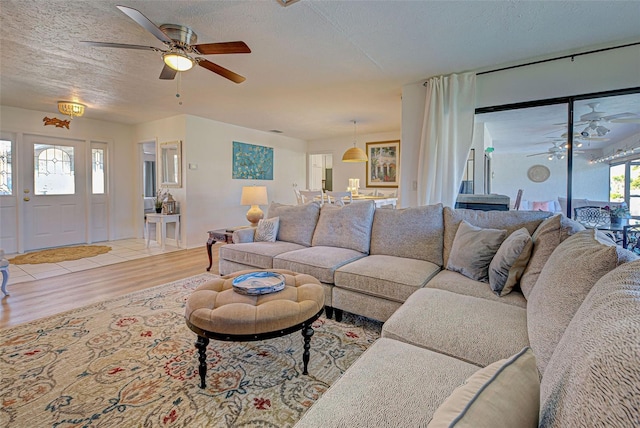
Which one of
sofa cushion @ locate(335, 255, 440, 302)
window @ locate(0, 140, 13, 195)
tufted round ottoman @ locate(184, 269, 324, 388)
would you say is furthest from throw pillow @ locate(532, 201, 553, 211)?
window @ locate(0, 140, 13, 195)

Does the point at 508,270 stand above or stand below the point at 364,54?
below

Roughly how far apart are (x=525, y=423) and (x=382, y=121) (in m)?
5.64

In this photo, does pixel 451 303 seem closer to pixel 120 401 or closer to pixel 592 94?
pixel 120 401

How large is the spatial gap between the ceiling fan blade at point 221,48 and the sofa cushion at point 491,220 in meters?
2.13

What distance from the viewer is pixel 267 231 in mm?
3412

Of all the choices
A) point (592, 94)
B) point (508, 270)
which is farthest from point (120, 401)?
point (592, 94)

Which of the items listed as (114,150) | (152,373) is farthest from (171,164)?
(152,373)

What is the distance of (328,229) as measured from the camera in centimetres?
314

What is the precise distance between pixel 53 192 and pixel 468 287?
671 cm

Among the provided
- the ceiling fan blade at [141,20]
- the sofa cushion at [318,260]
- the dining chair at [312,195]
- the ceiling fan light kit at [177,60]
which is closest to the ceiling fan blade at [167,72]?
the ceiling fan light kit at [177,60]

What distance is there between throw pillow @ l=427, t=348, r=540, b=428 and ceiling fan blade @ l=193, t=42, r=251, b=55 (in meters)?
2.38

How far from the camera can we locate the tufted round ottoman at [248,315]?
4.93 ft

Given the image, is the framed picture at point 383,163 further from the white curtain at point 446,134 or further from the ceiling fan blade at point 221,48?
the ceiling fan blade at point 221,48

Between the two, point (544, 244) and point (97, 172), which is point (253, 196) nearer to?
point (544, 244)
